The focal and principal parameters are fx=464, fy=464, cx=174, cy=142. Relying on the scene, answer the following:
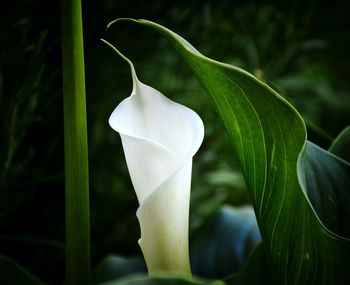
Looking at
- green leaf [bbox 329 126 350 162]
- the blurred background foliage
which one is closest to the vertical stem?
the blurred background foliage

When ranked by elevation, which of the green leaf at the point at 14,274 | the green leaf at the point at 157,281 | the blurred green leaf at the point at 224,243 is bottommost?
the blurred green leaf at the point at 224,243

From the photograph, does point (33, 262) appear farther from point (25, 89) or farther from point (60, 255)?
point (25, 89)

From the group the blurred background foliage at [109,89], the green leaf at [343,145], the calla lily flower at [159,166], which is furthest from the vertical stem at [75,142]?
the green leaf at [343,145]

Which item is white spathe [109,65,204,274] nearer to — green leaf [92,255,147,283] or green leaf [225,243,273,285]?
green leaf [225,243,273,285]

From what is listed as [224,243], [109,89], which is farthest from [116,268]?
[109,89]

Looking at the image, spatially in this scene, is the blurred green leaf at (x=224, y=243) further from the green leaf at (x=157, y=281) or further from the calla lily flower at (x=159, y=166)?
the green leaf at (x=157, y=281)

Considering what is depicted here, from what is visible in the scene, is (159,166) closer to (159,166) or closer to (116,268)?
(159,166)
